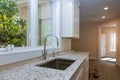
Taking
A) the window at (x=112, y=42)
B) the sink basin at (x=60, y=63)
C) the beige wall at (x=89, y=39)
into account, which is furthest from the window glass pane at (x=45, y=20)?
the window at (x=112, y=42)

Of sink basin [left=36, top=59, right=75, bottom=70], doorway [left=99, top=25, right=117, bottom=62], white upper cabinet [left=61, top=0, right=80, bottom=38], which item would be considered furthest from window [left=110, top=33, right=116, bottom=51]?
sink basin [left=36, top=59, right=75, bottom=70]

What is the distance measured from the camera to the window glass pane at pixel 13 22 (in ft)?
5.05

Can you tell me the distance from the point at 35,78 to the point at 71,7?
2.36 metres

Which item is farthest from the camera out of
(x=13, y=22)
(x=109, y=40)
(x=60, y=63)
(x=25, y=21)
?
(x=109, y=40)

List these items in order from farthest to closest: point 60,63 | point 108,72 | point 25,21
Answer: point 108,72
point 60,63
point 25,21

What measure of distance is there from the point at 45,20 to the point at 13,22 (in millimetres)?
1180

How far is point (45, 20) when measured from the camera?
285 cm

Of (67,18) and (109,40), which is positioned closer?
(67,18)

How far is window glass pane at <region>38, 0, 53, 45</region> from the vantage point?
8.67 ft

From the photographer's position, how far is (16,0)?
1.80m

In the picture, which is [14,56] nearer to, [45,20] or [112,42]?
[45,20]

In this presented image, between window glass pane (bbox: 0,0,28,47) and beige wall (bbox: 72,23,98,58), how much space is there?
710cm

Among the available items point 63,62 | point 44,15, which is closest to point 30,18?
point 44,15

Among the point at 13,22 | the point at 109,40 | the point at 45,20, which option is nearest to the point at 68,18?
the point at 45,20
